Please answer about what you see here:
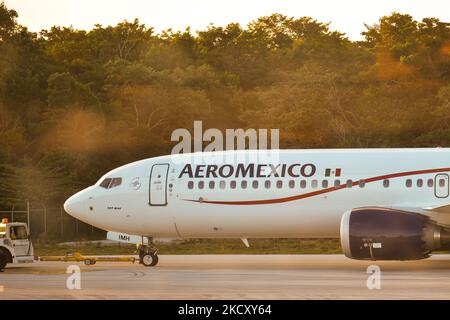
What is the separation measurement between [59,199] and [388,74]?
23408mm

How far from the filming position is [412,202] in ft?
86.8

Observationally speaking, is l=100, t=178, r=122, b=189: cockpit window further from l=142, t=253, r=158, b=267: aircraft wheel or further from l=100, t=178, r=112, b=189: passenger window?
l=142, t=253, r=158, b=267: aircraft wheel

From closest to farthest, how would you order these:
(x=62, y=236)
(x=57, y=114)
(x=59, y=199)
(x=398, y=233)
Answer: (x=398, y=233)
(x=62, y=236)
(x=59, y=199)
(x=57, y=114)

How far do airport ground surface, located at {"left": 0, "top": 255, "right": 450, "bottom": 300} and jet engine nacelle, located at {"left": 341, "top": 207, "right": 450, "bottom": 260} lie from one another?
556 mm

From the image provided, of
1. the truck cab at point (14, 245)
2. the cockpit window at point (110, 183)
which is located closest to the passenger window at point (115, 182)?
the cockpit window at point (110, 183)

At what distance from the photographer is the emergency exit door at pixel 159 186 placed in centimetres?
2833

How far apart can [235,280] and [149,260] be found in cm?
634

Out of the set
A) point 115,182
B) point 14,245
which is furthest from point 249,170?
point 14,245

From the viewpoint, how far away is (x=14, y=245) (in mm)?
27375

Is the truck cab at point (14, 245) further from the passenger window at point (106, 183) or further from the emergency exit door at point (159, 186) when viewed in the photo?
the emergency exit door at point (159, 186)

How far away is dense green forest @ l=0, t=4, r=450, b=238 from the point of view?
55.1 metres

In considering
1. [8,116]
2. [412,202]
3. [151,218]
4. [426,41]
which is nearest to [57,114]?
[8,116]

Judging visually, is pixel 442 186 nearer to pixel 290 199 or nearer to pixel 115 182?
pixel 290 199

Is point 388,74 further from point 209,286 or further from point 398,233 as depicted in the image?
point 209,286
